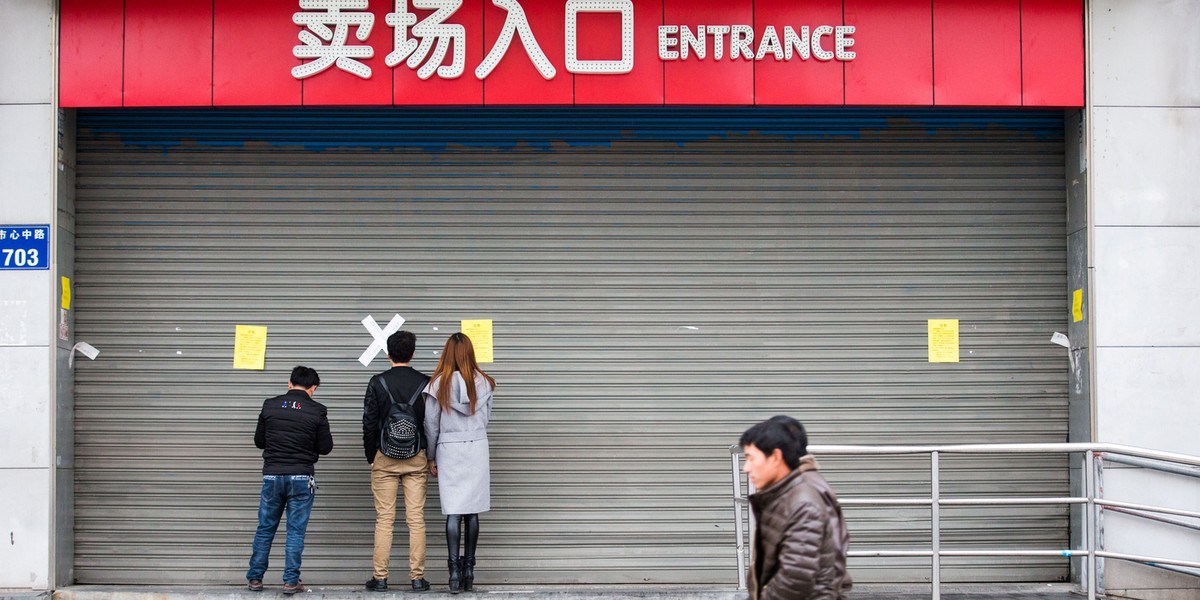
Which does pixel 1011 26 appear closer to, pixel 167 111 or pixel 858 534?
pixel 858 534

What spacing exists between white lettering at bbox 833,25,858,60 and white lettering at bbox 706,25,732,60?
2.44 ft

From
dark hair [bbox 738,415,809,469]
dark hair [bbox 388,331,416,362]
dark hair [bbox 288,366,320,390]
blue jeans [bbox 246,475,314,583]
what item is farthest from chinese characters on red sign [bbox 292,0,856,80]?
dark hair [bbox 738,415,809,469]

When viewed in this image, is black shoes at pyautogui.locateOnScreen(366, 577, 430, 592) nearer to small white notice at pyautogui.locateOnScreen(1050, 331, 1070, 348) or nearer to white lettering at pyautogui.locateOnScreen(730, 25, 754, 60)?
white lettering at pyautogui.locateOnScreen(730, 25, 754, 60)

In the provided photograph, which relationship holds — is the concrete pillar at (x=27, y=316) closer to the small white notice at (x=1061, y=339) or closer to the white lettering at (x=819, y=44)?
the white lettering at (x=819, y=44)

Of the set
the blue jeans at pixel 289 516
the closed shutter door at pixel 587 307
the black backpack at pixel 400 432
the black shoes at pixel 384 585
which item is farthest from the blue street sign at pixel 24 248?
the black shoes at pixel 384 585

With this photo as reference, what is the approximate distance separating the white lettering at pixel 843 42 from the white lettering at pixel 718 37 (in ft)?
2.44

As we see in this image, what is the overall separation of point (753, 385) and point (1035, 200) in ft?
8.13

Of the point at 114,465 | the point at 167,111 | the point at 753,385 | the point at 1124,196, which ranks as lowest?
the point at 114,465

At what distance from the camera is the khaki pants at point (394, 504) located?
7.83 meters

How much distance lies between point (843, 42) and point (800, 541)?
4624mm

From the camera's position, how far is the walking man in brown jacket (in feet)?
14.1

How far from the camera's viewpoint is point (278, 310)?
8.41 meters

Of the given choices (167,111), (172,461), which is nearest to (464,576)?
(172,461)

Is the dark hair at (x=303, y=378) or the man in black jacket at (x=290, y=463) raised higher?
the dark hair at (x=303, y=378)
